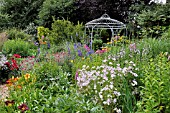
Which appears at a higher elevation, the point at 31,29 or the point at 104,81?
the point at 104,81

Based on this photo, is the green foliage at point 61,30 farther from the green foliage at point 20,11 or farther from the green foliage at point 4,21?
the green foliage at point 4,21

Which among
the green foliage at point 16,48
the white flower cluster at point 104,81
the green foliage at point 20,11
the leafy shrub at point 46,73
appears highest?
the green foliage at point 20,11

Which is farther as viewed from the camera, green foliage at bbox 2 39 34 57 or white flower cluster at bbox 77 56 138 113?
green foliage at bbox 2 39 34 57

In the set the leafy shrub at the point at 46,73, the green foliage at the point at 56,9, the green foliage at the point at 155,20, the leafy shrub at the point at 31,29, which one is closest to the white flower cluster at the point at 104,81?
the leafy shrub at the point at 46,73

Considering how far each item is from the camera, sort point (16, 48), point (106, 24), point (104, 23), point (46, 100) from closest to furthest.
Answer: point (46, 100) < point (16, 48) < point (104, 23) < point (106, 24)

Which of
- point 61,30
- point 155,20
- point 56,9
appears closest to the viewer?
point 155,20

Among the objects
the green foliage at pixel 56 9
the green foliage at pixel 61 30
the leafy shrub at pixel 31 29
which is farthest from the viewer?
the leafy shrub at pixel 31 29

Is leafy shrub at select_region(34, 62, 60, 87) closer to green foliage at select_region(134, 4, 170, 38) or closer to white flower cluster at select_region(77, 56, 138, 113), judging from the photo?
white flower cluster at select_region(77, 56, 138, 113)

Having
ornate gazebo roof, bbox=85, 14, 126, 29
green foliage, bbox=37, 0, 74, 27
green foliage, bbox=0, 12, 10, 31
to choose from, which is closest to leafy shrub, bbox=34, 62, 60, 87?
ornate gazebo roof, bbox=85, 14, 126, 29

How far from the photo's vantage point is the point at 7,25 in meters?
13.0

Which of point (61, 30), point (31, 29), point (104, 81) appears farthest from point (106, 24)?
point (104, 81)

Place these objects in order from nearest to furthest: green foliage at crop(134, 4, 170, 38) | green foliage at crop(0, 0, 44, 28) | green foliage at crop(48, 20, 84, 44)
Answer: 1. green foliage at crop(134, 4, 170, 38)
2. green foliage at crop(48, 20, 84, 44)
3. green foliage at crop(0, 0, 44, 28)

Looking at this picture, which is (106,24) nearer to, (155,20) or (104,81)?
(155,20)

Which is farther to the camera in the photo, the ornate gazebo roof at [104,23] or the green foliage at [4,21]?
the green foliage at [4,21]
